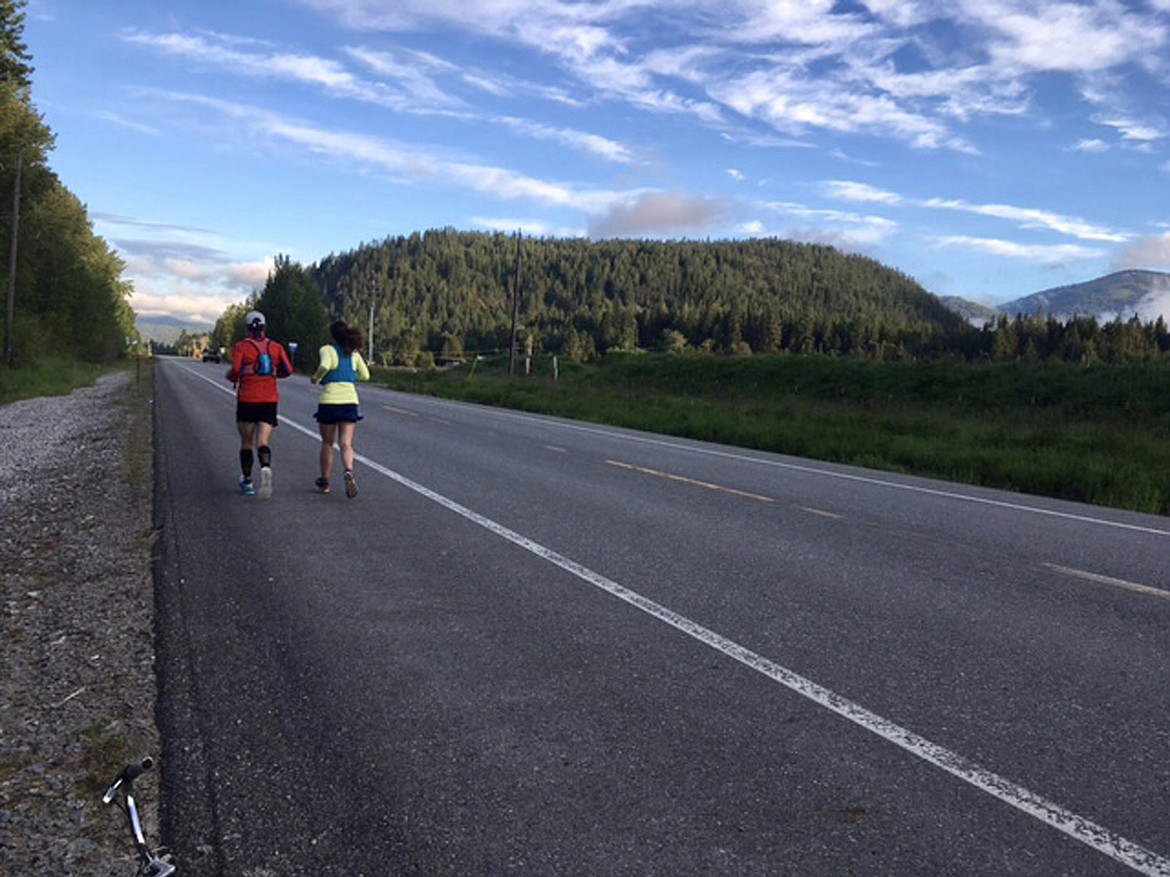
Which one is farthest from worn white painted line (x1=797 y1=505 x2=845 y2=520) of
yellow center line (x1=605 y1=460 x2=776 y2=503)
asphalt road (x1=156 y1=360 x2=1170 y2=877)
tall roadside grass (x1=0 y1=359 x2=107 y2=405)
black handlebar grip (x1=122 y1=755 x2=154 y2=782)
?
tall roadside grass (x1=0 y1=359 x2=107 y2=405)

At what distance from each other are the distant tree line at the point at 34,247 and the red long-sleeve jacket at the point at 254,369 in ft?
107

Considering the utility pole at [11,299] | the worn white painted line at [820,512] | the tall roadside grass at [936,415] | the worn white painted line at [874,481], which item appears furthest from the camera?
the utility pole at [11,299]

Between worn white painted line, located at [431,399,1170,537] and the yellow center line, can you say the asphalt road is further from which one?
the yellow center line

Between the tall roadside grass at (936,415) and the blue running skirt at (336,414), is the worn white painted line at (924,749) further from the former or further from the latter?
the tall roadside grass at (936,415)

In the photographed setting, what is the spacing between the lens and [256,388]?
970 centimetres

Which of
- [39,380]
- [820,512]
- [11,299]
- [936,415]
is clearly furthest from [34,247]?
[820,512]

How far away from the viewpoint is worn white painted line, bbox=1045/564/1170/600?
643 centimetres

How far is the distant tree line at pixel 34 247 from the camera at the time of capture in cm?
3769

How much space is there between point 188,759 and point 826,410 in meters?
24.6

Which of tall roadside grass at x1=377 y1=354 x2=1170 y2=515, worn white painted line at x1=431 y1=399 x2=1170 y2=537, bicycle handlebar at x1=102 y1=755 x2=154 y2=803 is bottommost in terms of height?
bicycle handlebar at x1=102 y1=755 x2=154 y2=803

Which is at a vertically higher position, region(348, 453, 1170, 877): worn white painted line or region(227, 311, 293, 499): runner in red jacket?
region(227, 311, 293, 499): runner in red jacket

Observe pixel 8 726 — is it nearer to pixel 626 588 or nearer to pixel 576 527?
pixel 626 588

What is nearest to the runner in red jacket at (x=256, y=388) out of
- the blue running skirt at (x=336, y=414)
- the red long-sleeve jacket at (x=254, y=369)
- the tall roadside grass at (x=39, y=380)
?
the red long-sleeve jacket at (x=254, y=369)

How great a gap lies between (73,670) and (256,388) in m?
5.68
